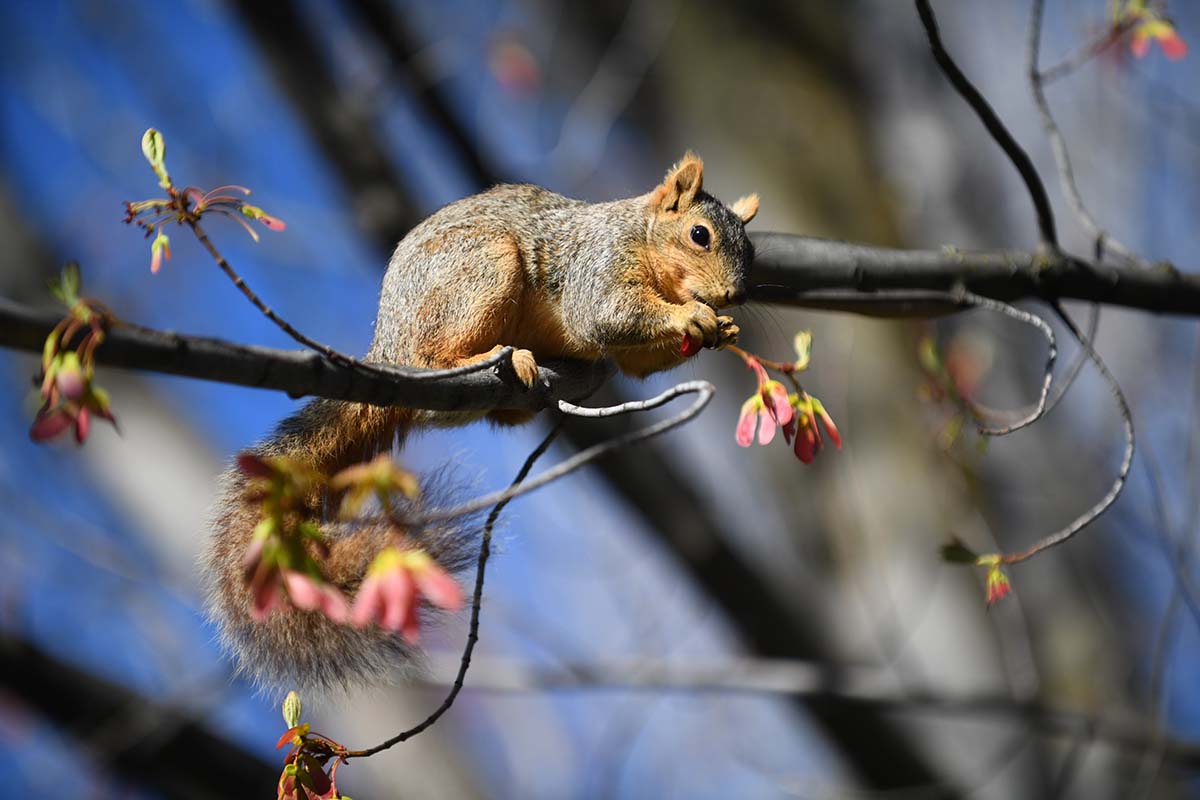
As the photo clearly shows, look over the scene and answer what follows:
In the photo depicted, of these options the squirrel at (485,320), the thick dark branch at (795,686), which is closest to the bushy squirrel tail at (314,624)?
the squirrel at (485,320)

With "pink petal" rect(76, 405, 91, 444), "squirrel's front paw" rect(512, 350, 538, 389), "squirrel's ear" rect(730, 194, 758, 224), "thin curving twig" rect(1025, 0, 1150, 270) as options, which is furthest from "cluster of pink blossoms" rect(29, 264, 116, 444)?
"thin curving twig" rect(1025, 0, 1150, 270)

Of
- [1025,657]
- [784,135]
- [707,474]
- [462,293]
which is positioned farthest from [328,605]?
[707,474]

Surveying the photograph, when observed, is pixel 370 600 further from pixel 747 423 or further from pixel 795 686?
pixel 795 686

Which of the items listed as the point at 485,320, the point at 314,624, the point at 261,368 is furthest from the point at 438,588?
the point at 485,320

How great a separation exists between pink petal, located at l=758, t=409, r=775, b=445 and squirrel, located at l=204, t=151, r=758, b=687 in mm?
438

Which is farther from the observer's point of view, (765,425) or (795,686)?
(795,686)

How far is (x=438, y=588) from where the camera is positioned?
3.37 feet

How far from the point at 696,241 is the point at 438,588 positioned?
1.46 meters

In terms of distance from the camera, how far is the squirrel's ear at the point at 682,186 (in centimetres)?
251

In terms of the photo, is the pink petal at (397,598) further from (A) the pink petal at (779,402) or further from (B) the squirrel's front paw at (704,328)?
(B) the squirrel's front paw at (704,328)

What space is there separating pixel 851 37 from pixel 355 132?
8.88ft

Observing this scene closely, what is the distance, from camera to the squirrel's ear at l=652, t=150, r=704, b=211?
2508 mm

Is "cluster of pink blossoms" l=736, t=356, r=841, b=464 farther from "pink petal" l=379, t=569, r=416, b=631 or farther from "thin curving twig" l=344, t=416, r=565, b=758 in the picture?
"pink petal" l=379, t=569, r=416, b=631

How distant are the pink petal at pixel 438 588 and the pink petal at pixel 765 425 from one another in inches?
22.5
